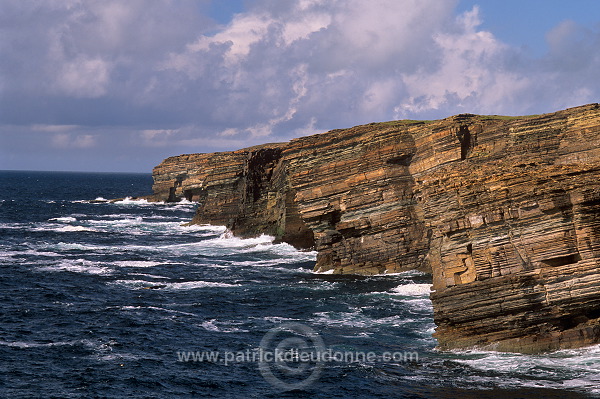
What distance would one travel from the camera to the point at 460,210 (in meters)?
39.1

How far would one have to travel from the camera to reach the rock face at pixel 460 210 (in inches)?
1426

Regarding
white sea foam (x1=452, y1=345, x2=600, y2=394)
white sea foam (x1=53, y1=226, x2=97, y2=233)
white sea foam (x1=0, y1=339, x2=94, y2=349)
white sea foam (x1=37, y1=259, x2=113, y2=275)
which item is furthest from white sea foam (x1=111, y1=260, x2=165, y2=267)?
white sea foam (x1=452, y1=345, x2=600, y2=394)

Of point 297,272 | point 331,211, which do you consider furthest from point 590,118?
point 297,272

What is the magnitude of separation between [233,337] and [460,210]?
16.3 meters

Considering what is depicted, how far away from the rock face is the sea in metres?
2.16

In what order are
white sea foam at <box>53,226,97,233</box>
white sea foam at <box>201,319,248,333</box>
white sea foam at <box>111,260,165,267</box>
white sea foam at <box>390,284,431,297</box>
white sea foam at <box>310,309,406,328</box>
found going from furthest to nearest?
1. white sea foam at <box>53,226,97,233</box>
2. white sea foam at <box>111,260,165,267</box>
3. white sea foam at <box>390,284,431,297</box>
4. white sea foam at <box>310,309,406,328</box>
5. white sea foam at <box>201,319,248,333</box>

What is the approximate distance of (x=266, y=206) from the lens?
304 ft

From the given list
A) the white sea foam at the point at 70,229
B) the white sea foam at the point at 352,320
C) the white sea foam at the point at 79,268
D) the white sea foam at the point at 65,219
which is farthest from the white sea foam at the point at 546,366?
the white sea foam at the point at 65,219

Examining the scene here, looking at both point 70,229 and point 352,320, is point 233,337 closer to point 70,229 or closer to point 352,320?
point 352,320

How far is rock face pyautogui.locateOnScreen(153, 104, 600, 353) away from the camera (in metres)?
36.2

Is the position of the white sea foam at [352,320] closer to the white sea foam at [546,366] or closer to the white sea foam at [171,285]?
the white sea foam at [546,366]

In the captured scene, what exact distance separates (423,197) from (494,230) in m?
5.39

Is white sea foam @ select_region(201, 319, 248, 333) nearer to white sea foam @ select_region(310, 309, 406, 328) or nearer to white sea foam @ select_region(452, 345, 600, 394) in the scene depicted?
white sea foam @ select_region(310, 309, 406, 328)

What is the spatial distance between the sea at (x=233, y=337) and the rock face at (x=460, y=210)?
216 cm
